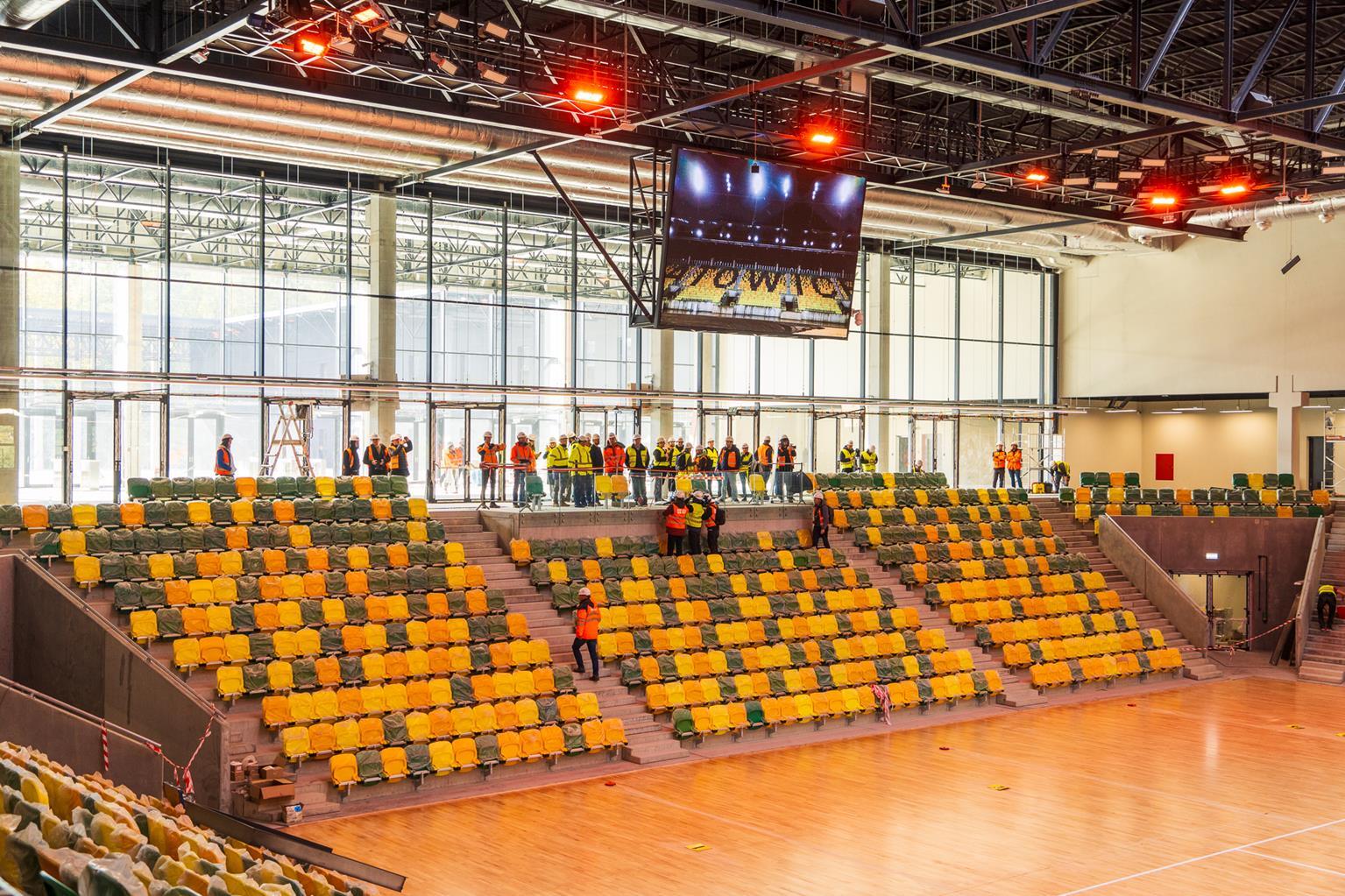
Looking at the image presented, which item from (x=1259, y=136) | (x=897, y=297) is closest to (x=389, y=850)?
(x=1259, y=136)

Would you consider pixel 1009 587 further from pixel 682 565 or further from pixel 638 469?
pixel 638 469

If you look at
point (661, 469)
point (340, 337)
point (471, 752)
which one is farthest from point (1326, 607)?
point (340, 337)

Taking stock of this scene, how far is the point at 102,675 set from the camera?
15.7 meters

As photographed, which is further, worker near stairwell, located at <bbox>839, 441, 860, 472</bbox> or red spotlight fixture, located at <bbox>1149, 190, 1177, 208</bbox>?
worker near stairwell, located at <bbox>839, 441, 860, 472</bbox>

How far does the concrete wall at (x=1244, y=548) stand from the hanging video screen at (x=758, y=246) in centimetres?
1094

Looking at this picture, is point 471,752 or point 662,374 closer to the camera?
point 471,752

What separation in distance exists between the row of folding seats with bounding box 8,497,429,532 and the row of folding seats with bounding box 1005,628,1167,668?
1067cm

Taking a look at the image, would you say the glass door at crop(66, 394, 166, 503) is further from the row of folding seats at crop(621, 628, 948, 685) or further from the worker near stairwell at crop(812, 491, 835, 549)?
the worker near stairwell at crop(812, 491, 835, 549)

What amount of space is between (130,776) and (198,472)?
11313 millimetres

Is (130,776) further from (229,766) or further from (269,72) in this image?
(269,72)

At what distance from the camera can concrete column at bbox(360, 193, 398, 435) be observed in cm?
2539

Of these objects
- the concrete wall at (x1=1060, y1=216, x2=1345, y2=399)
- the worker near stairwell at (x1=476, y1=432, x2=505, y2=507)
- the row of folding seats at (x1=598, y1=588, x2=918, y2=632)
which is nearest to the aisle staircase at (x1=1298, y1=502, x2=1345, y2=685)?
the concrete wall at (x1=1060, y1=216, x2=1345, y2=399)

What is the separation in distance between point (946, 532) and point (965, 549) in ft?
2.39

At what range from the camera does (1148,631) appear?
2592 cm
